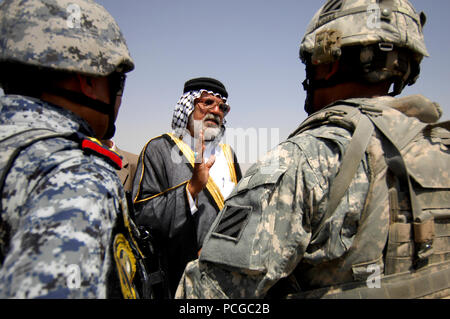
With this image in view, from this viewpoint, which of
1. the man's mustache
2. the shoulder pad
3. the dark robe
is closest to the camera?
the shoulder pad

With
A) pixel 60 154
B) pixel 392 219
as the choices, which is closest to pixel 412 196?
pixel 392 219

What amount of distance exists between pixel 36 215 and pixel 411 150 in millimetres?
1683

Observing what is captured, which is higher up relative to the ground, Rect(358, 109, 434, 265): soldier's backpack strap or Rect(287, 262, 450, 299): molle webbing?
Rect(358, 109, 434, 265): soldier's backpack strap

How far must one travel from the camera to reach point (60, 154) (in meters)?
1.03

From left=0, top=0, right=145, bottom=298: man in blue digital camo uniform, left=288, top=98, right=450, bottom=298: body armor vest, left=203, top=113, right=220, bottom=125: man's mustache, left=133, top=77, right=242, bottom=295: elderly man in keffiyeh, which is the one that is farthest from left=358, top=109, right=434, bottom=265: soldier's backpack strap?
left=203, top=113, right=220, bottom=125: man's mustache

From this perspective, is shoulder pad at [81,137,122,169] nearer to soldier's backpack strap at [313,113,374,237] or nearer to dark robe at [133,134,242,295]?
soldier's backpack strap at [313,113,374,237]

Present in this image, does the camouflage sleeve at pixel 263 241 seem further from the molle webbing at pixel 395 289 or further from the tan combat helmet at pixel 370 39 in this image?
the tan combat helmet at pixel 370 39

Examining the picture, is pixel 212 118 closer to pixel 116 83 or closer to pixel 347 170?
pixel 116 83

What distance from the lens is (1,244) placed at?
3.05 ft

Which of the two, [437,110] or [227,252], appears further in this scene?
[437,110]

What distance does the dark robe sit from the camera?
9.50 ft
